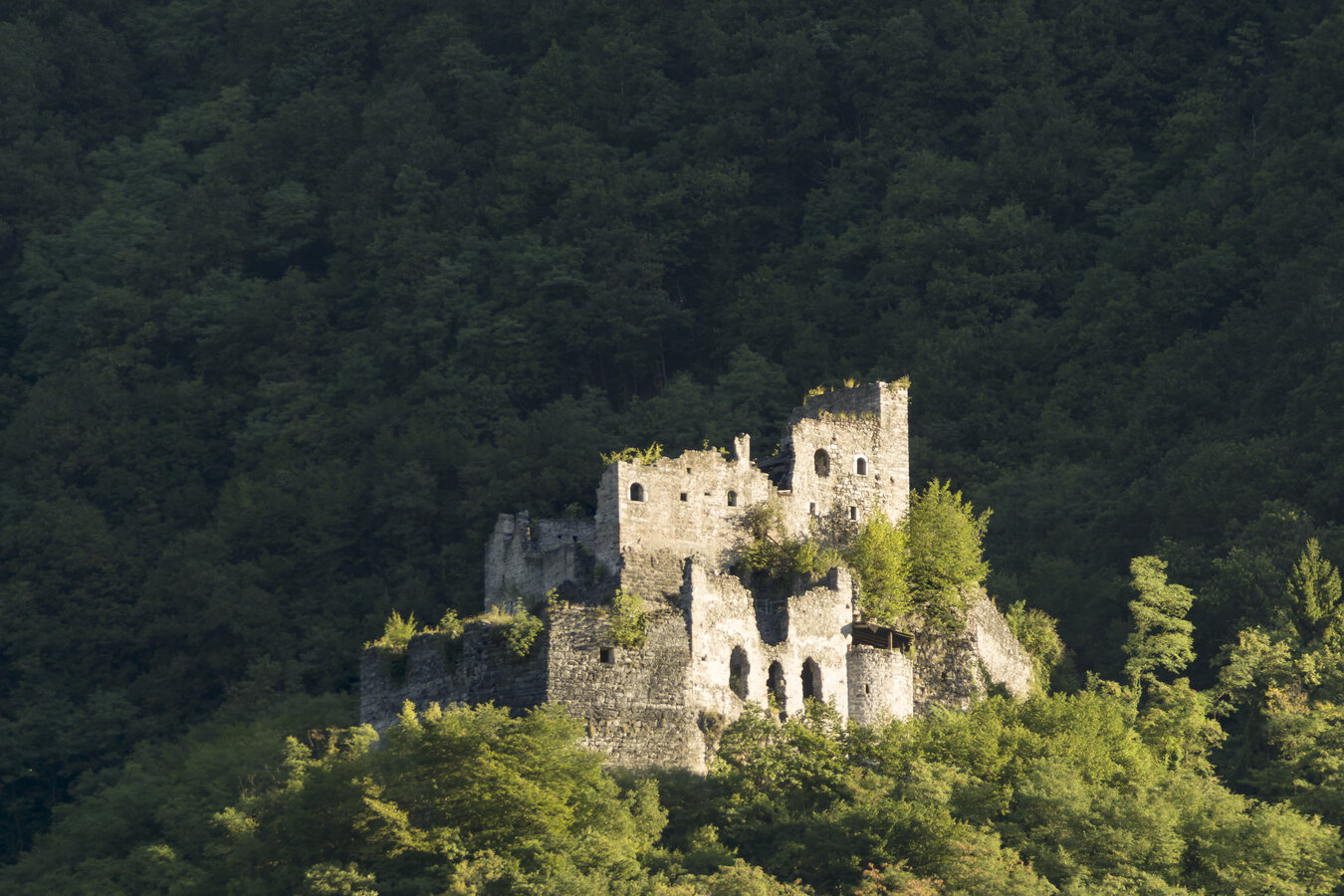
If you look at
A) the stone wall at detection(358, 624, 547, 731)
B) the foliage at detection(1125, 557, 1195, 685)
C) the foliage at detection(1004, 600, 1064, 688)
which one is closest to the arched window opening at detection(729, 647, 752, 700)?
the stone wall at detection(358, 624, 547, 731)

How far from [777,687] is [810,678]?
38.8 inches

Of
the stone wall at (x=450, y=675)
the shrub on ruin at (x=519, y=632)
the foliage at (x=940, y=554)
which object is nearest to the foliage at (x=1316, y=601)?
the foliage at (x=940, y=554)

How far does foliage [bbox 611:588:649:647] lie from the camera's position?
55031 millimetres

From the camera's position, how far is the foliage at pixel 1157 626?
67312 mm

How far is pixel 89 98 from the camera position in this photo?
125 m

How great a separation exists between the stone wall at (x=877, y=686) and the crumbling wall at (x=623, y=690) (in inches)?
191

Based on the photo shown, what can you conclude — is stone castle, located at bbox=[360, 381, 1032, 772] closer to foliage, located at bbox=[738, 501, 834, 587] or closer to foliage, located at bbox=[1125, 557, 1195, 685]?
foliage, located at bbox=[738, 501, 834, 587]

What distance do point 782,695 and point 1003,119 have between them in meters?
50.6

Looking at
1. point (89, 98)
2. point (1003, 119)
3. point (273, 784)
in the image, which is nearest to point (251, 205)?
point (89, 98)

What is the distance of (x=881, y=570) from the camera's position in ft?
199

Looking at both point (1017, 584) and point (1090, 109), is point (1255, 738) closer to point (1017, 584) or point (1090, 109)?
point (1017, 584)

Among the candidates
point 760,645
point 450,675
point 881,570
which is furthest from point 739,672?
point 450,675

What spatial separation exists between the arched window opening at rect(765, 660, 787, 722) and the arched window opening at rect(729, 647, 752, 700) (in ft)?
2.28

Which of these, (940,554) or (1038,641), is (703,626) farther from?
(1038,641)
